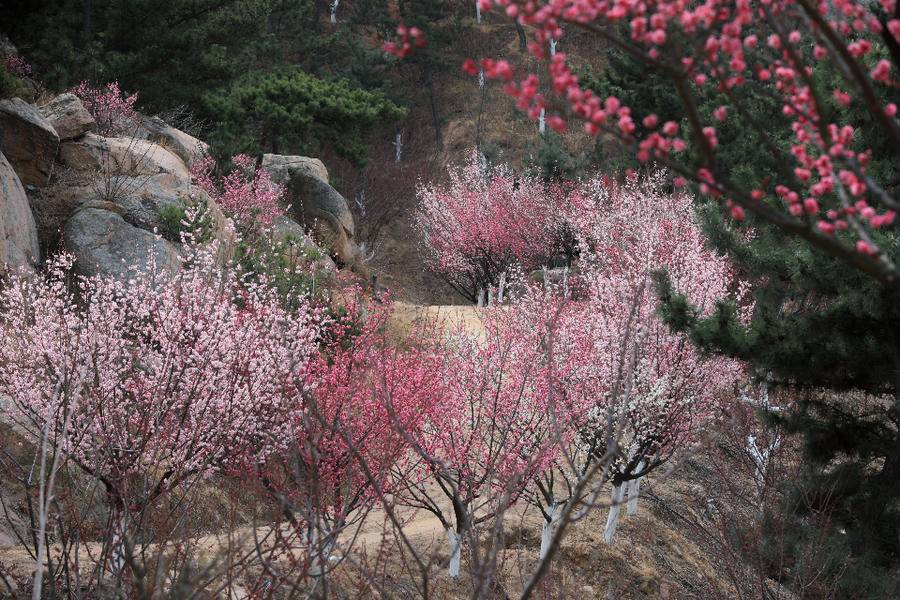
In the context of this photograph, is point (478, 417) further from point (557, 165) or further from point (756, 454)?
point (557, 165)

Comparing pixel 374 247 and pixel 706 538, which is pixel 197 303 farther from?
pixel 374 247

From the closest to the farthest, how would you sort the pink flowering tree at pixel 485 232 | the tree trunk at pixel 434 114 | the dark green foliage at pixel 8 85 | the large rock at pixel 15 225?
the large rock at pixel 15 225, the dark green foliage at pixel 8 85, the pink flowering tree at pixel 485 232, the tree trunk at pixel 434 114

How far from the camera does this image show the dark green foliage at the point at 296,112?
72.3 feet

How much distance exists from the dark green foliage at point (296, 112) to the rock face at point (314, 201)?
1.06 meters

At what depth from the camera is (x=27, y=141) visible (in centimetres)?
1404

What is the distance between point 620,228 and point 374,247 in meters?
12.2

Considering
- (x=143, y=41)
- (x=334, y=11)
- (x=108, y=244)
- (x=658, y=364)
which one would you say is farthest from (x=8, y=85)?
(x=334, y=11)

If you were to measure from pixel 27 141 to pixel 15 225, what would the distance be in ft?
9.18

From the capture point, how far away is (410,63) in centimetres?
4053

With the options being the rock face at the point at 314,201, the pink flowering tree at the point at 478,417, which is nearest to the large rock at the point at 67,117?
the rock face at the point at 314,201

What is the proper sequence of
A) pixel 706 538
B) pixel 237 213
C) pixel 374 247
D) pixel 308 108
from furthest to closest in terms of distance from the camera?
pixel 374 247 → pixel 308 108 → pixel 237 213 → pixel 706 538

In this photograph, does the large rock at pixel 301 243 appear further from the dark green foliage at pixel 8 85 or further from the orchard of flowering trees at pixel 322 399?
the orchard of flowering trees at pixel 322 399

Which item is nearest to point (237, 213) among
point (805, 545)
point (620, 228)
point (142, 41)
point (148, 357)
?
point (142, 41)

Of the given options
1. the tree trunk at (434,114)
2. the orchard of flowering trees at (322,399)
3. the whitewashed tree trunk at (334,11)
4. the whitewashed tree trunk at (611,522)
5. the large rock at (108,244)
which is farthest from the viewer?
the whitewashed tree trunk at (334,11)
